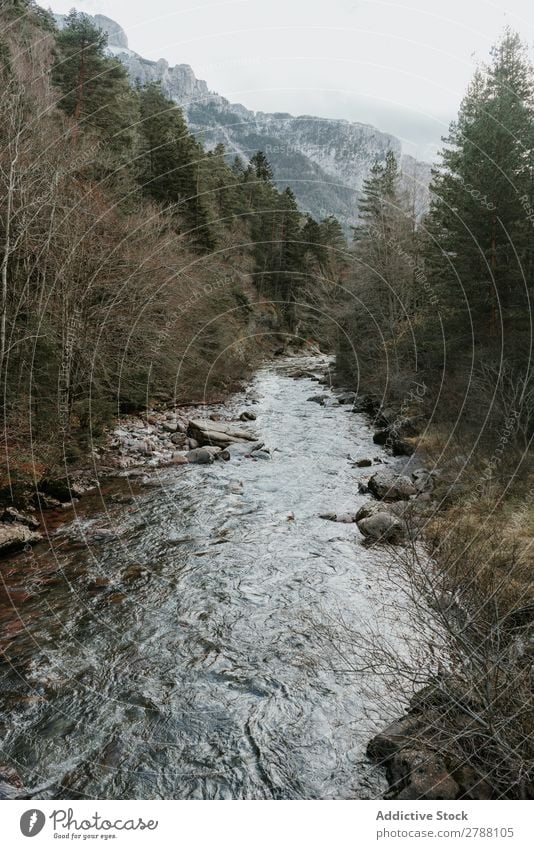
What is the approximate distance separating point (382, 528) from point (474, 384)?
694 cm

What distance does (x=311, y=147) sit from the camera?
2384cm

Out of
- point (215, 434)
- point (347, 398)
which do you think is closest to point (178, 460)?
point (215, 434)

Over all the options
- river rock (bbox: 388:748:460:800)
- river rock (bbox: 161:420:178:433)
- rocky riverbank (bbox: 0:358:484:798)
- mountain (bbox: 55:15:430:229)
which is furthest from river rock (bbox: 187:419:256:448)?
river rock (bbox: 388:748:460:800)

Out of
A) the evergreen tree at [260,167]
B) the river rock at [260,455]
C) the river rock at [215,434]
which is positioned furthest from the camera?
the evergreen tree at [260,167]

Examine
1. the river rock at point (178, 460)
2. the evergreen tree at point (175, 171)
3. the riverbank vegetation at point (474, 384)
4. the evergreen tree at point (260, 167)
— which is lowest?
the river rock at point (178, 460)

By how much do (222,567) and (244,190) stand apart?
50.1 m

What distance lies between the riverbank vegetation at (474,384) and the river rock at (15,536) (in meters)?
7.45

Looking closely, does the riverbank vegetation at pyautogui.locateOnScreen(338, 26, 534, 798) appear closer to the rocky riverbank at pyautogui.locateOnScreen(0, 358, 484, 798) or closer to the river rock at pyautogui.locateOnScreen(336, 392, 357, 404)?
Result: the rocky riverbank at pyautogui.locateOnScreen(0, 358, 484, 798)

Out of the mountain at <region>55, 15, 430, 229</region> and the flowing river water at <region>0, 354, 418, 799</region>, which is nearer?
the flowing river water at <region>0, 354, 418, 799</region>

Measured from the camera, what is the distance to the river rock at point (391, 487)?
12102 millimetres

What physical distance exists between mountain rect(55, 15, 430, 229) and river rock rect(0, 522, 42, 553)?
351 inches

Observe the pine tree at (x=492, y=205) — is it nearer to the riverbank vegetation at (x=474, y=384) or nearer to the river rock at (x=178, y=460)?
the riverbank vegetation at (x=474, y=384)

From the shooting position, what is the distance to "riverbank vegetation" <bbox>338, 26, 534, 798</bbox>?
3.90 meters

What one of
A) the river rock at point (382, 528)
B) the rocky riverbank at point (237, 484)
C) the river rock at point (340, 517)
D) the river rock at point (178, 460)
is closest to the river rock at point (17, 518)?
the rocky riverbank at point (237, 484)
